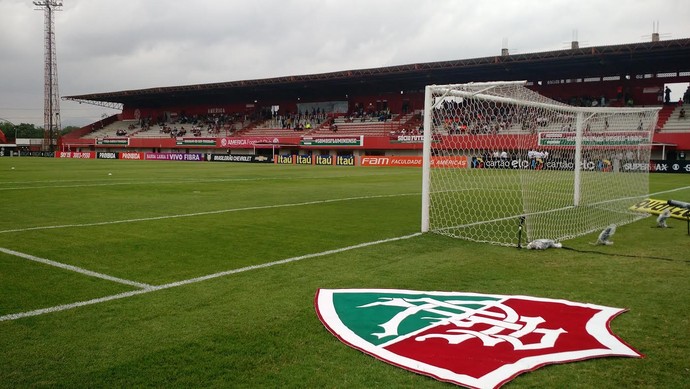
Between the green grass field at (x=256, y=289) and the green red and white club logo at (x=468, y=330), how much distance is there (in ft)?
0.45

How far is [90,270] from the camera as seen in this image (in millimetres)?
6008

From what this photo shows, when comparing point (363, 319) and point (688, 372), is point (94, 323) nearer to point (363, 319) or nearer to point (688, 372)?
point (363, 319)

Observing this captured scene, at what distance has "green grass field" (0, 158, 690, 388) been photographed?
3373 millimetres

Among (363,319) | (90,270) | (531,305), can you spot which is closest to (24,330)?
(90,270)

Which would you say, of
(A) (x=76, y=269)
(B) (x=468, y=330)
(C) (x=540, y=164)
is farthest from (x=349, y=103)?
(B) (x=468, y=330)

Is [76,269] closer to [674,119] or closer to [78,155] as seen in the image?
[674,119]

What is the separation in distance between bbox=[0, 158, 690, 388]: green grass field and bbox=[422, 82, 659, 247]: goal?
3.22 ft

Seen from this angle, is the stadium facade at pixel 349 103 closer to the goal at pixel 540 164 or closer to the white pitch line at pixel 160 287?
the goal at pixel 540 164

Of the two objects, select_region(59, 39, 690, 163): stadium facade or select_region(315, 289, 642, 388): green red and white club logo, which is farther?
select_region(59, 39, 690, 163): stadium facade

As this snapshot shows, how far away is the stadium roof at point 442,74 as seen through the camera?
39.8 m

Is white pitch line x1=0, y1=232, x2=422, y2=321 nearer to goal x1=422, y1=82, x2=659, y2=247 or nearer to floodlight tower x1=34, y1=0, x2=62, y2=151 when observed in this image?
goal x1=422, y1=82, x2=659, y2=247

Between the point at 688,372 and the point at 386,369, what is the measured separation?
1.93 meters

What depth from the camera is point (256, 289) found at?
5.32 metres

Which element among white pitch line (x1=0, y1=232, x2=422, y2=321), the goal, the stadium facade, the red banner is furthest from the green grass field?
the red banner
